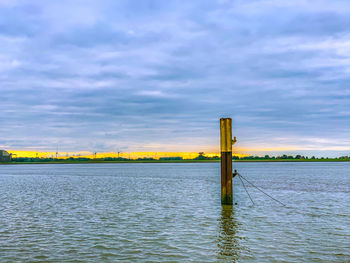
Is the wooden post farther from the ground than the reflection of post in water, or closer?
farther from the ground

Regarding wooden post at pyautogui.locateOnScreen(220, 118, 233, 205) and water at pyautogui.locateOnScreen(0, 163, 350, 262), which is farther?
wooden post at pyautogui.locateOnScreen(220, 118, 233, 205)

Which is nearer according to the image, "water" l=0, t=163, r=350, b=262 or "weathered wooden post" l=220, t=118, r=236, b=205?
"water" l=0, t=163, r=350, b=262

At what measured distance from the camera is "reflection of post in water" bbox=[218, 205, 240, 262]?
12.7 metres

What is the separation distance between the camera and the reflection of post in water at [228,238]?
1273 cm

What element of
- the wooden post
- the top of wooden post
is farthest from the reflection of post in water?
the top of wooden post

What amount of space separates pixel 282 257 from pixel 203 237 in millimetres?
4142

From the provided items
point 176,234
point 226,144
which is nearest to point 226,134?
point 226,144

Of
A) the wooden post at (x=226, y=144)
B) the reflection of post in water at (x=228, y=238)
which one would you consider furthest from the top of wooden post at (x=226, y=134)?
the reflection of post in water at (x=228, y=238)

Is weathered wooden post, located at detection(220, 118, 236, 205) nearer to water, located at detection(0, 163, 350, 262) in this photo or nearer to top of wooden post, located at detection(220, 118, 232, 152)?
top of wooden post, located at detection(220, 118, 232, 152)

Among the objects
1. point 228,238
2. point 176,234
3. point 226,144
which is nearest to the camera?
point 228,238

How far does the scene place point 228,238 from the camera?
15523 mm

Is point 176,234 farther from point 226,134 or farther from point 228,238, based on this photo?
point 226,134

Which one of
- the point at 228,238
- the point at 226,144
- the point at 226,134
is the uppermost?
the point at 226,134

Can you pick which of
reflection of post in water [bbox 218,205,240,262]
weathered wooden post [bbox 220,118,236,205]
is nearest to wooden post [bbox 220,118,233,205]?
weathered wooden post [bbox 220,118,236,205]
